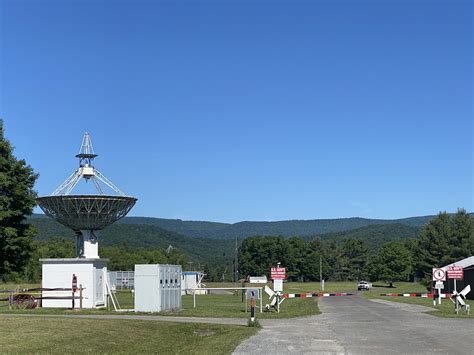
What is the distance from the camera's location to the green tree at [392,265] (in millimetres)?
135875

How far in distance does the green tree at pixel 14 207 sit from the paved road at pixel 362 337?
2754cm

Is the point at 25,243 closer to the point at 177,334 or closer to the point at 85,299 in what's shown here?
the point at 85,299

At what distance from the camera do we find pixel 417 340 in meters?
18.4

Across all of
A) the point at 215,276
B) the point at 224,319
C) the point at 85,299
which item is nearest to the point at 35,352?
the point at 224,319

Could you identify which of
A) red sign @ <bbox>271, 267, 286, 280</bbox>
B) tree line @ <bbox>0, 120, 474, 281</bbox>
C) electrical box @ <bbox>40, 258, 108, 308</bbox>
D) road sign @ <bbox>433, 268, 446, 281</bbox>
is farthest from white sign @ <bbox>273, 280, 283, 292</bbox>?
tree line @ <bbox>0, 120, 474, 281</bbox>

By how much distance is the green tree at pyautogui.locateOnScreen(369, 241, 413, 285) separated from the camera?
446ft

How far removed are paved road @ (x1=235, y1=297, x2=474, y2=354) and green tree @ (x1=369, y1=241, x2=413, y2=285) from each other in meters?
112

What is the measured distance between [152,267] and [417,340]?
662 inches

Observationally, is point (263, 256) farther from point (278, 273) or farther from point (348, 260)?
point (278, 273)

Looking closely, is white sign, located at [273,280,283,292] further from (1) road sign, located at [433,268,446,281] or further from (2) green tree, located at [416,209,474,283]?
(2) green tree, located at [416,209,474,283]

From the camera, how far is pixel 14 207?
159ft

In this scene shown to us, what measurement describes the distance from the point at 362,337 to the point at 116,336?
723 centimetres

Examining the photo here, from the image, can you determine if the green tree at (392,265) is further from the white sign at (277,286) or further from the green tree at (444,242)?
the white sign at (277,286)

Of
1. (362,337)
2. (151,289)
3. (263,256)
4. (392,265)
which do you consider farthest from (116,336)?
(263,256)
